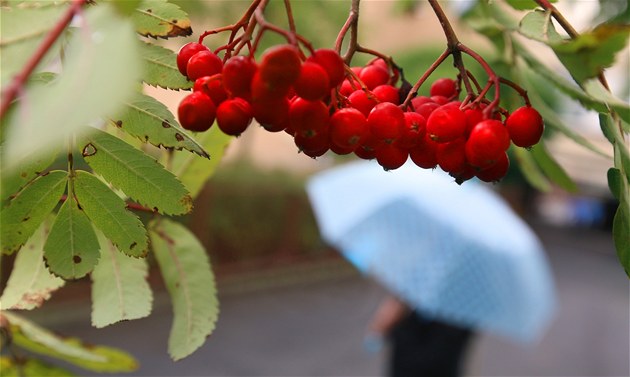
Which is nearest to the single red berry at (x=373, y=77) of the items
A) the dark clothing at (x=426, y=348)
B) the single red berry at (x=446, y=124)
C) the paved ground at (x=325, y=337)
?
the single red berry at (x=446, y=124)

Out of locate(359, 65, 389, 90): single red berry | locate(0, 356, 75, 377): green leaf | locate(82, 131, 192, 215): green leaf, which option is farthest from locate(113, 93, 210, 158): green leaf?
locate(0, 356, 75, 377): green leaf

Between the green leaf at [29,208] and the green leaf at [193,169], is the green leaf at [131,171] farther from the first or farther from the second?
the green leaf at [193,169]

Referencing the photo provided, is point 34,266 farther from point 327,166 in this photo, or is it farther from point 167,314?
point 327,166

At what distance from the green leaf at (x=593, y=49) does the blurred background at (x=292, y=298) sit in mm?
4504

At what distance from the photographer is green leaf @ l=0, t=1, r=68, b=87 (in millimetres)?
443

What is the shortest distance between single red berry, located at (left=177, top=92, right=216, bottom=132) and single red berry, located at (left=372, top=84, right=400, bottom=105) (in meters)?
0.19

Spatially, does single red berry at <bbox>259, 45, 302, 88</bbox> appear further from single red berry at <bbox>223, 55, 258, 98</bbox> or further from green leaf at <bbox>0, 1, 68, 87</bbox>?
green leaf at <bbox>0, 1, 68, 87</bbox>

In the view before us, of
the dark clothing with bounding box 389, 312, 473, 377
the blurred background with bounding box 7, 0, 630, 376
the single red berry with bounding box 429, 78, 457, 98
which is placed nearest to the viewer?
the single red berry with bounding box 429, 78, 457, 98

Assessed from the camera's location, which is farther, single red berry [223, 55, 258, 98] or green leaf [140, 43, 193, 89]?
green leaf [140, 43, 193, 89]

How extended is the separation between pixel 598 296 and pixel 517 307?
600 cm

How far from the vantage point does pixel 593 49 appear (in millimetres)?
491

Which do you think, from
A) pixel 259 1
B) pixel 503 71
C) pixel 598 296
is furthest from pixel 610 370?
pixel 259 1

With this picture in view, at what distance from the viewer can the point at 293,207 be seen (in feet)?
28.0

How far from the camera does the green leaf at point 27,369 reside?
0.85 metres
